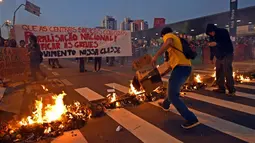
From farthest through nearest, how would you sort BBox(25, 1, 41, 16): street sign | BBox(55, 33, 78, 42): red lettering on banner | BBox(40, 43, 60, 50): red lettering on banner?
BBox(25, 1, 41, 16): street sign, BBox(55, 33, 78, 42): red lettering on banner, BBox(40, 43, 60, 50): red lettering on banner

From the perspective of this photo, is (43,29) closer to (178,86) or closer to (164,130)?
(178,86)

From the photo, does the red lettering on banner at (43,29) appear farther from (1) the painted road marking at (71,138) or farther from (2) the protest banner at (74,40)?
(1) the painted road marking at (71,138)

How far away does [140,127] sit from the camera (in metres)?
4.77

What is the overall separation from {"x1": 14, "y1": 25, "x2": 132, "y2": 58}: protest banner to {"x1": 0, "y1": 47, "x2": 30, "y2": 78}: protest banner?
2.40m

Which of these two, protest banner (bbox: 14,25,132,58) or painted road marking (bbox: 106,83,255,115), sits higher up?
protest banner (bbox: 14,25,132,58)

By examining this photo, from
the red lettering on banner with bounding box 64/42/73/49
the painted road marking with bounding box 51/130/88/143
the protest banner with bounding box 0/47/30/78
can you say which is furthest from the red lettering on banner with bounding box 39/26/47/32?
the painted road marking with bounding box 51/130/88/143

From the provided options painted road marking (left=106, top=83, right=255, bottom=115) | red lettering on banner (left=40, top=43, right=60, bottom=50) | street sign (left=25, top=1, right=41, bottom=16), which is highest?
street sign (left=25, top=1, right=41, bottom=16)

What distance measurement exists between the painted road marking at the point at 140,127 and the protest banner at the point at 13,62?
470 cm

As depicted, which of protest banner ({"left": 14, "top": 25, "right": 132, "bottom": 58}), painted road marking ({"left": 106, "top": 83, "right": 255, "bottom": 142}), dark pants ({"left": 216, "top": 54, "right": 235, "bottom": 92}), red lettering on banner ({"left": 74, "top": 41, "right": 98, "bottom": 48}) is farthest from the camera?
red lettering on banner ({"left": 74, "top": 41, "right": 98, "bottom": 48})

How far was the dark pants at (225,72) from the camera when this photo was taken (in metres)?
7.04

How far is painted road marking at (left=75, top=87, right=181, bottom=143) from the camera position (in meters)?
4.15

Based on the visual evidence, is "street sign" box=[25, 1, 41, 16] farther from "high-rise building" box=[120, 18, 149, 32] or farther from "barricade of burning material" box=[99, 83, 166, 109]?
"high-rise building" box=[120, 18, 149, 32]

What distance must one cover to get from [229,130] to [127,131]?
195cm

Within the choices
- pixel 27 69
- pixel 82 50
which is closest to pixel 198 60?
pixel 82 50
